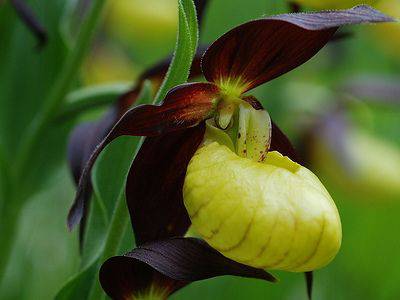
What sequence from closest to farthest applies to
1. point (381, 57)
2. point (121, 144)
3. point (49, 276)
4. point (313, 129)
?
point (121, 144) < point (49, 276) < point (313, 129) < point (381, 57)

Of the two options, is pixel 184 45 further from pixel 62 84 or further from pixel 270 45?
pixel 62 84

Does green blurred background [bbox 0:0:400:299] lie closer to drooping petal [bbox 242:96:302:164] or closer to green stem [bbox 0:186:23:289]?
green stem [bbox 0:186:23:289]

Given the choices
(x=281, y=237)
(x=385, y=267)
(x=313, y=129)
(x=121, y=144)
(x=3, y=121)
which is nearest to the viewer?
(x=281, y=237)

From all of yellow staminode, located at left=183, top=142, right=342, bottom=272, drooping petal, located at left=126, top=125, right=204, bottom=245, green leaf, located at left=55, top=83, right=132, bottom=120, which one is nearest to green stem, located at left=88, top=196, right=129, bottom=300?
drooping petal, located at left=126, top=125, right=204, bottom=245

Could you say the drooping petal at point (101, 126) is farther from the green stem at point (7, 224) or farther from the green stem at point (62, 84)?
the green stem at point (7, 224)

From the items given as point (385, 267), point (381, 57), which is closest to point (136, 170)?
point (385, 267)

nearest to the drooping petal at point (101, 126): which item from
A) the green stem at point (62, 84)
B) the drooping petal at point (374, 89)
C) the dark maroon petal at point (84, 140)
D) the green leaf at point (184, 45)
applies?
the dark maroon petal at point (84, 140)

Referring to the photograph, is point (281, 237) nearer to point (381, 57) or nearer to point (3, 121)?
point (3, 121)

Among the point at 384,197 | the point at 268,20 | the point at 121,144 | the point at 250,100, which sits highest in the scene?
the point at 268,20
